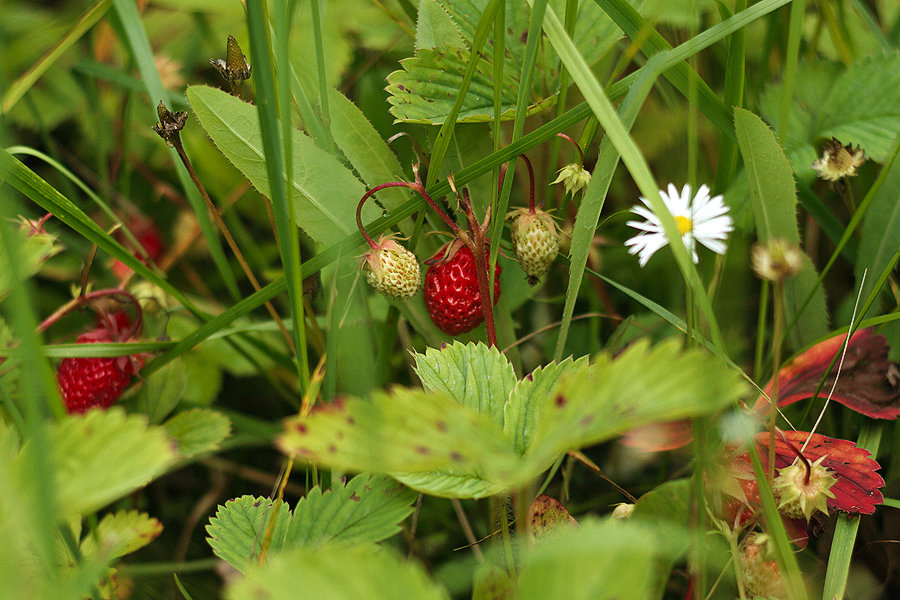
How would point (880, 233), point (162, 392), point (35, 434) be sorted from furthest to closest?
1. point (162, 392)
2. point (880, 233)
3. point (35, 434)

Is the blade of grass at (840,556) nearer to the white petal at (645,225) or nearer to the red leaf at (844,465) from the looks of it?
the red leaf at (844,465)

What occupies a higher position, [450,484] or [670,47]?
[670,47]

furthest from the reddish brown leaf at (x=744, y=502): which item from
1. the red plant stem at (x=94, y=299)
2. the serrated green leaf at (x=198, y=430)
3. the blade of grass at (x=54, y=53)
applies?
the blade of grass at (x=54, y=53)

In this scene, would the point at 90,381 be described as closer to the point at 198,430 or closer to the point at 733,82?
the point at 198,430

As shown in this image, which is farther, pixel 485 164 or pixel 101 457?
pixel 485 164

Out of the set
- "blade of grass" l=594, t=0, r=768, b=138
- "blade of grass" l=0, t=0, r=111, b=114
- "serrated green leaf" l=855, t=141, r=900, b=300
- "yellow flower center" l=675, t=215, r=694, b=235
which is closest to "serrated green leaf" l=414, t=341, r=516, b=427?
"yellow flower center" l=675, t=215, r=694, b=235

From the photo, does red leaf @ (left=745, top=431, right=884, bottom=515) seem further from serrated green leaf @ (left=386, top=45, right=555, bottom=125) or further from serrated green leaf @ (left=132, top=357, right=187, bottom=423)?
serrated green leaf @ (left=132, top=357, right=187, bottom=423)

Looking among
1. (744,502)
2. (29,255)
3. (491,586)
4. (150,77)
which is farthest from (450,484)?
(150,77)
